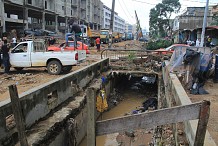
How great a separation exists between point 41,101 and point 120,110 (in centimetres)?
639

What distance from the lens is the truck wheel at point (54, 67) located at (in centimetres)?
1085

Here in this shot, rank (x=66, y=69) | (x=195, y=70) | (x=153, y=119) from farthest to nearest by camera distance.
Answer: (x=66, y=69) → (x=195, y=70) → (x=153, y=119)

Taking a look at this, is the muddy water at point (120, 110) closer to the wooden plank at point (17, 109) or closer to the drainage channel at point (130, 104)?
the drainage channel at point (130, 104)

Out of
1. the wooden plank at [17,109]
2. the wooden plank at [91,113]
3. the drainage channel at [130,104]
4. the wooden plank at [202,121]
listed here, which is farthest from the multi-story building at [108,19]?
the wooden plank at [202,121]

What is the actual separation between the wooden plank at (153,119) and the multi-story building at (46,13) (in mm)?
26482

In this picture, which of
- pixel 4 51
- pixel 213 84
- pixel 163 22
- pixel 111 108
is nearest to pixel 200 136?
pixel 213 84

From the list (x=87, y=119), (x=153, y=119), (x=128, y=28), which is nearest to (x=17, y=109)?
(x=87, y=119)

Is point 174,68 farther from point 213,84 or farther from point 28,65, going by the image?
point 28,65

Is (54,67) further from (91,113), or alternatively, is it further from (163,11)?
(163,11)

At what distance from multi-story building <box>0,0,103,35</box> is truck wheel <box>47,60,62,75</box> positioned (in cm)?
1790

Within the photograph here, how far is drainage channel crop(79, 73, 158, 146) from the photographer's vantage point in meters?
7.71

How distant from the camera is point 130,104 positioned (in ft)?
40.8

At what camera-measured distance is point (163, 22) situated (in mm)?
55156

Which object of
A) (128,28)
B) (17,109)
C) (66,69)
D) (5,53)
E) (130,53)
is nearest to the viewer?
(17,109)
